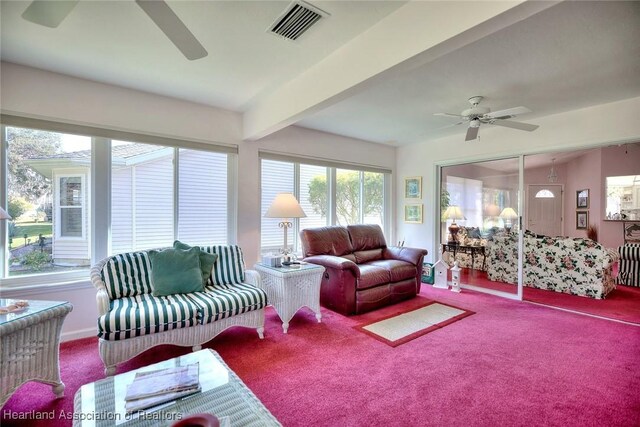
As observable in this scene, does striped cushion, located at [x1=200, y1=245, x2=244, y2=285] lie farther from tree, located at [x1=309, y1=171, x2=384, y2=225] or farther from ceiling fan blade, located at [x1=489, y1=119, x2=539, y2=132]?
ceiling fan blade, located at [x1=489, y1=119, x2=539, y2=132]

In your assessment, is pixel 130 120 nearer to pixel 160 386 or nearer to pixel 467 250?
pixel 160 386

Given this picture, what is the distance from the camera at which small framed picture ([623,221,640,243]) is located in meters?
5.51

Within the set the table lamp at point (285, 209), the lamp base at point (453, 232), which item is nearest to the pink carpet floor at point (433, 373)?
the table lamp at point (285, 209)

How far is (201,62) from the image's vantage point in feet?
7.89

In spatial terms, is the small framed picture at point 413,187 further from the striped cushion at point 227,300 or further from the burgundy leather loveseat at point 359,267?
the striped cushion at point 227,300

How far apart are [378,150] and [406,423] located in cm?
424

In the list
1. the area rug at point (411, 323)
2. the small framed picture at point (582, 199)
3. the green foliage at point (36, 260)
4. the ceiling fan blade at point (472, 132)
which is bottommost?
the area rug at point (411, 323)

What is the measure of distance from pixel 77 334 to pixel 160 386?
2.07 m

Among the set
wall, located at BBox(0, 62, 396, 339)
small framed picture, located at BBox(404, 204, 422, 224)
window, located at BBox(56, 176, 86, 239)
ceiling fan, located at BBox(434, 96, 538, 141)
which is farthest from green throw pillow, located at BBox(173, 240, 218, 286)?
small framed picture, located at BBox(404, 204, 422, 224)

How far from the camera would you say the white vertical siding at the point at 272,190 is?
3939 mm

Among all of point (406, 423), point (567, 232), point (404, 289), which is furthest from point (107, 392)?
point (567, 232)

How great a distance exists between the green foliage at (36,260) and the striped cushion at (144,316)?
0.94 meters

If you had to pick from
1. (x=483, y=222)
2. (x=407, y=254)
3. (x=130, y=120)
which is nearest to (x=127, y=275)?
(x=130, y=120)

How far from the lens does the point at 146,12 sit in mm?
1224
